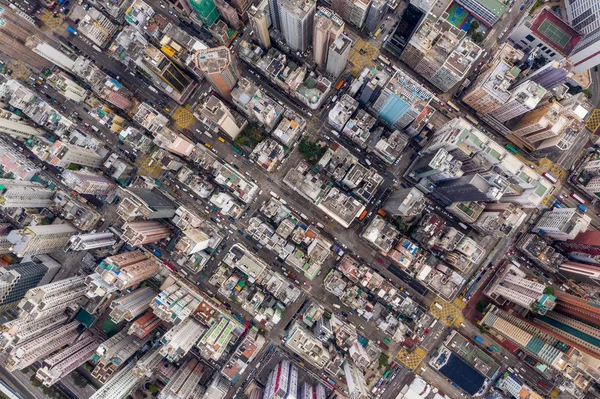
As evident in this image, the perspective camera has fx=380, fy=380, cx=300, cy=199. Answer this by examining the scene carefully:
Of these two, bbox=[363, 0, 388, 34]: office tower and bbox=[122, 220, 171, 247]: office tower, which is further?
bbox=[363, 0, 388, 34]: office tower

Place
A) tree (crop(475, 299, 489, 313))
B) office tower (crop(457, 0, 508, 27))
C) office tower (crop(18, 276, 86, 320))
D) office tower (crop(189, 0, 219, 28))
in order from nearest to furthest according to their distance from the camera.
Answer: office tower (crop(18, 276, 86, 320)) < office tower (crop(189, 0, 219, 28)) < office tower (crop(457, 0, 508, 27)) < tree (crop(475, 299, 489, 313))

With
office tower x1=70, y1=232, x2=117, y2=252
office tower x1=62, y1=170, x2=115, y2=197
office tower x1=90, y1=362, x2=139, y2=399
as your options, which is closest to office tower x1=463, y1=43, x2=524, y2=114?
office tower x1=62, y1=170, x2=115, y2=197

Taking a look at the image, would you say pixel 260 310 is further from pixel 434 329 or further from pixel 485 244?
pixel 485 244

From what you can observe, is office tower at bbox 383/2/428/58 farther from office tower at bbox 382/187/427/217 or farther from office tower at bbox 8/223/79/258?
office tower at bbox 8/223/79/258

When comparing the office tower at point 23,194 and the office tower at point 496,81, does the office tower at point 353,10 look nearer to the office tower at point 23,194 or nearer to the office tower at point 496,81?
the office tower at point 496,81

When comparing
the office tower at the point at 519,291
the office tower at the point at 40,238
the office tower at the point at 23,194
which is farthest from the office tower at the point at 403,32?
the office tower at the point at 23,194

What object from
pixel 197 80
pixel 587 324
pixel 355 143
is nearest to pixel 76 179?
pixel 197 80

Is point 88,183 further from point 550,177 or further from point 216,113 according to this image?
point 550,177
